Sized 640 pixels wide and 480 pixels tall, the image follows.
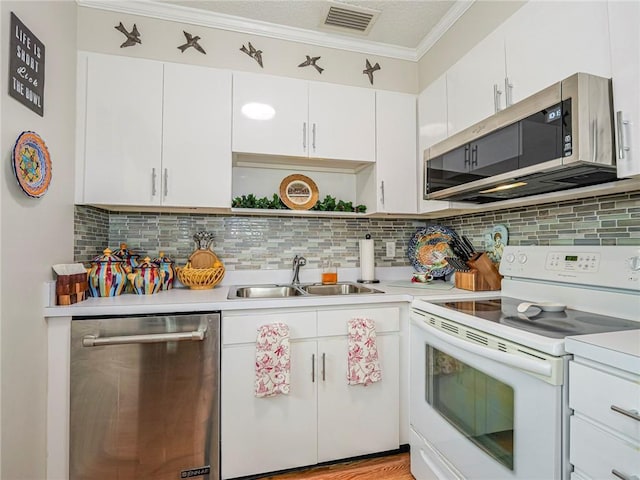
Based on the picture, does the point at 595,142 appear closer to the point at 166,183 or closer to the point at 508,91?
the point at 508,91

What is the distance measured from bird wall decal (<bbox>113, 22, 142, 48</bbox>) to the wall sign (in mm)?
496

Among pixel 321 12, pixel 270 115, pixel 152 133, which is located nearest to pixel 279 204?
pixel 270 115

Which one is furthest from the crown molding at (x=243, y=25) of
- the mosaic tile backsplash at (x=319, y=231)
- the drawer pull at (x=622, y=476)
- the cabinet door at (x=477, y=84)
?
the drawer pull at (x=622, y=476)

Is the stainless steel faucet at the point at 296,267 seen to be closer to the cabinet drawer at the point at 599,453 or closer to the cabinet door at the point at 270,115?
the cabinet door at the point at 270,115

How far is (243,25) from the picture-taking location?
6.46 ft

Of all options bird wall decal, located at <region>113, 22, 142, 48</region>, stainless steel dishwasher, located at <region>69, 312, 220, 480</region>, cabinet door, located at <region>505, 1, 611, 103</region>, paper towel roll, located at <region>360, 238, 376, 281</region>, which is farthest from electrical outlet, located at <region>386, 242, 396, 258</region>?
bird wall decal, located at <region>113, 22, 142, 48</region>

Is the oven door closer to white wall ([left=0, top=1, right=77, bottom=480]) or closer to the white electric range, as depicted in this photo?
the white electric range

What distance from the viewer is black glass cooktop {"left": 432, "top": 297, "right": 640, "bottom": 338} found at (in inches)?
41.6

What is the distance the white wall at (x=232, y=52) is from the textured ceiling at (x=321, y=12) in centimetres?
11

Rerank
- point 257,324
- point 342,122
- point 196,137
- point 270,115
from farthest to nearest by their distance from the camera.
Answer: point 342,122 → point 270,115 → point 196,137 → point 257,324

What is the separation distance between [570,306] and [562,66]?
37.7 inches

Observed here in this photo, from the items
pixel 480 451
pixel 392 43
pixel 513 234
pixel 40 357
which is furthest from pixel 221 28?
pixel 480 451

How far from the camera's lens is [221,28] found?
194 centimetres

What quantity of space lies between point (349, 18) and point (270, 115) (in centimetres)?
73
